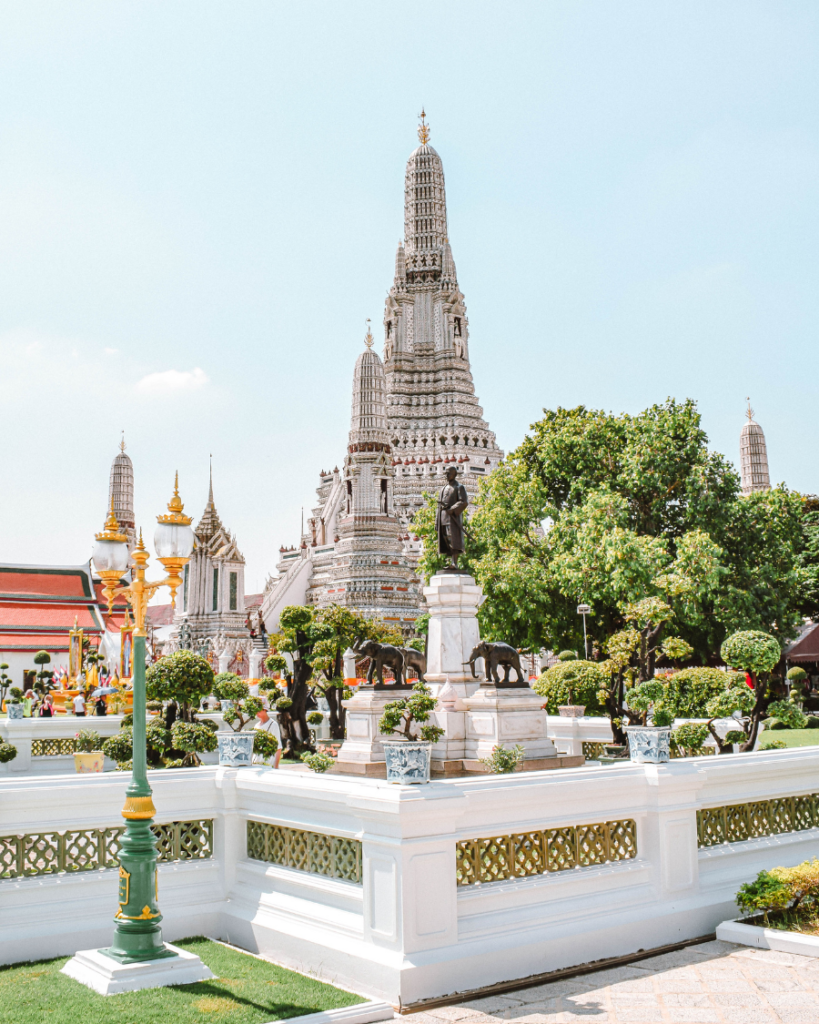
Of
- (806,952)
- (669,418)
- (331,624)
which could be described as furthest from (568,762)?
(669,418)

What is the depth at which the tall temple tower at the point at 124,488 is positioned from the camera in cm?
6938

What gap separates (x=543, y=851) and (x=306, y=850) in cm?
164

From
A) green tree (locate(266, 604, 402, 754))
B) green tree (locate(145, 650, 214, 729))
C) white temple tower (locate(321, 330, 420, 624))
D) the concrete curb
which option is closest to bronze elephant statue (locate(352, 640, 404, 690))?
green tree (locate(145, 650, 214, 729))

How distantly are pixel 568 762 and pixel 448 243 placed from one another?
180ft

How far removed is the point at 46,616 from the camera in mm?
36531

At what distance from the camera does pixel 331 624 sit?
19.8 metres

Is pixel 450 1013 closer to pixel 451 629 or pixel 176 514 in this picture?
pixel 176 514

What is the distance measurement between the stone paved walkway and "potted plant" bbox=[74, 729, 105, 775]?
32.6 ft

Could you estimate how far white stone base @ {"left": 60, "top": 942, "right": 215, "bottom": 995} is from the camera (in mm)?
5406

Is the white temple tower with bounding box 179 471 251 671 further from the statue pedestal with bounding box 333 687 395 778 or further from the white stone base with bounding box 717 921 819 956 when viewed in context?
the white stone base with bounding box 717 921 819 956

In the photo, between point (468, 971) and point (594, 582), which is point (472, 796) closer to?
point (468, 971)

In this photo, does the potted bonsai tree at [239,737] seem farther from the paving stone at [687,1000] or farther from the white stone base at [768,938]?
the white stone base at [768,938]

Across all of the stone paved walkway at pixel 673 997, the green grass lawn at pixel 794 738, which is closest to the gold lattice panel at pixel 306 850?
the stone paved walkway at pixel 673 997

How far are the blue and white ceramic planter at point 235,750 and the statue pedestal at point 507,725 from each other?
21.2 feet
